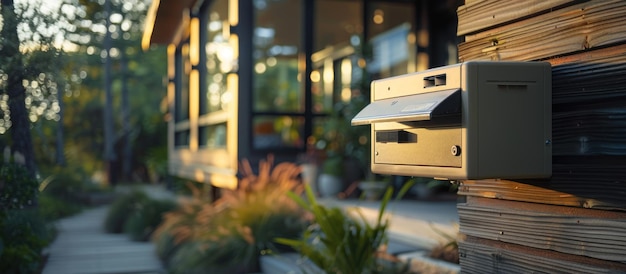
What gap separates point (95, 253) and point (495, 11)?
5.02m

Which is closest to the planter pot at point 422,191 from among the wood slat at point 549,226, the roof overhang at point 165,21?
the roof overhang at point 165,21

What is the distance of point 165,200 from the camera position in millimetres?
8430

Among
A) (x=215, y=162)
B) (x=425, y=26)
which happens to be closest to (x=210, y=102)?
(x=215, y=162)

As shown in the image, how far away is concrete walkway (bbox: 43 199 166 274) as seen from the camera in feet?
16.2

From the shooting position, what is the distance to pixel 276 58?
834 centimetres

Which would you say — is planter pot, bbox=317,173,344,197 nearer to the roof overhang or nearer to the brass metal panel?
the roof overhang

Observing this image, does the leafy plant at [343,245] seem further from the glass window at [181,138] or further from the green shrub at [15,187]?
the glass window at [181,138]

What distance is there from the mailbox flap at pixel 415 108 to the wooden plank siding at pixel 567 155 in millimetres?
356

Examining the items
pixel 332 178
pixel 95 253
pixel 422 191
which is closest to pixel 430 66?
pixel 422 191

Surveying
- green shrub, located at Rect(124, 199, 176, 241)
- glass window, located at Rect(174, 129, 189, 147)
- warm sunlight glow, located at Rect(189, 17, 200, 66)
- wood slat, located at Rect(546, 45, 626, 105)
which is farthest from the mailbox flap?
glass window, located at Rect(174, 129, 189, 147)

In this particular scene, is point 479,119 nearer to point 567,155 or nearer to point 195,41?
point 567,155

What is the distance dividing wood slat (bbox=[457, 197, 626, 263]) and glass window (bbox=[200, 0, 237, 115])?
226 inches

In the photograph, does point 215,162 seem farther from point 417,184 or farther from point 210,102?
point 417,184

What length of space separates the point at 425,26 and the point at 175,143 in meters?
5.93
